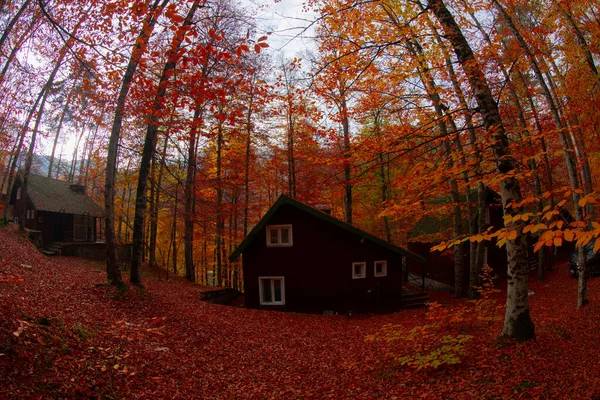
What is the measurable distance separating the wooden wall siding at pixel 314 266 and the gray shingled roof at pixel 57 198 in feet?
60.1

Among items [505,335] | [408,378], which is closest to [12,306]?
[408,378]

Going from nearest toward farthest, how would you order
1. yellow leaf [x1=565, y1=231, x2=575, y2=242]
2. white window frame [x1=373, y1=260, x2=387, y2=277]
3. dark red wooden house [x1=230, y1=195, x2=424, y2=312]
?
yellow leaf [x1=565, y1=231, x2=575, y2=242]
dark red wooden house [x1=230, y1=195, x2=424, y2=312]
white window frame [x1=373, y1=260, x2=387, y2=277]

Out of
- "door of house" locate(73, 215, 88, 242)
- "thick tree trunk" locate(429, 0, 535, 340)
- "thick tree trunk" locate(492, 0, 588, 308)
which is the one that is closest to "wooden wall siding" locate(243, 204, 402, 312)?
"thick tree trunk" locate(492, 0, 588, 308)

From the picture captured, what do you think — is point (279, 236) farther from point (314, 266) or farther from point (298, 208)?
point (314, 266)

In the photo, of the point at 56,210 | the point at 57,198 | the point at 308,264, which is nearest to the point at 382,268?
the point at 308,264

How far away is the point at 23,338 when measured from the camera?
544 cm

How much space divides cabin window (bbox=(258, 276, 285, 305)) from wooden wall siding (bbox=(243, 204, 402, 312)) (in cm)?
20

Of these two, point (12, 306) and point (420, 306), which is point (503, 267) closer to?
point (420, 306)

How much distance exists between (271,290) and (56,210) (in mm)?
19307

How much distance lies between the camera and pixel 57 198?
27984 mm

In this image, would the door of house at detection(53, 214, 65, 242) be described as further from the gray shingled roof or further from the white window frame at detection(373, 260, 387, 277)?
the white window frame at detection(373, 260, 387, 277)

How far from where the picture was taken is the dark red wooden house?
17.3 m

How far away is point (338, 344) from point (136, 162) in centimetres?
1496

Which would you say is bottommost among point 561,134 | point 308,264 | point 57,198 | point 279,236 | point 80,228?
point 308,264
